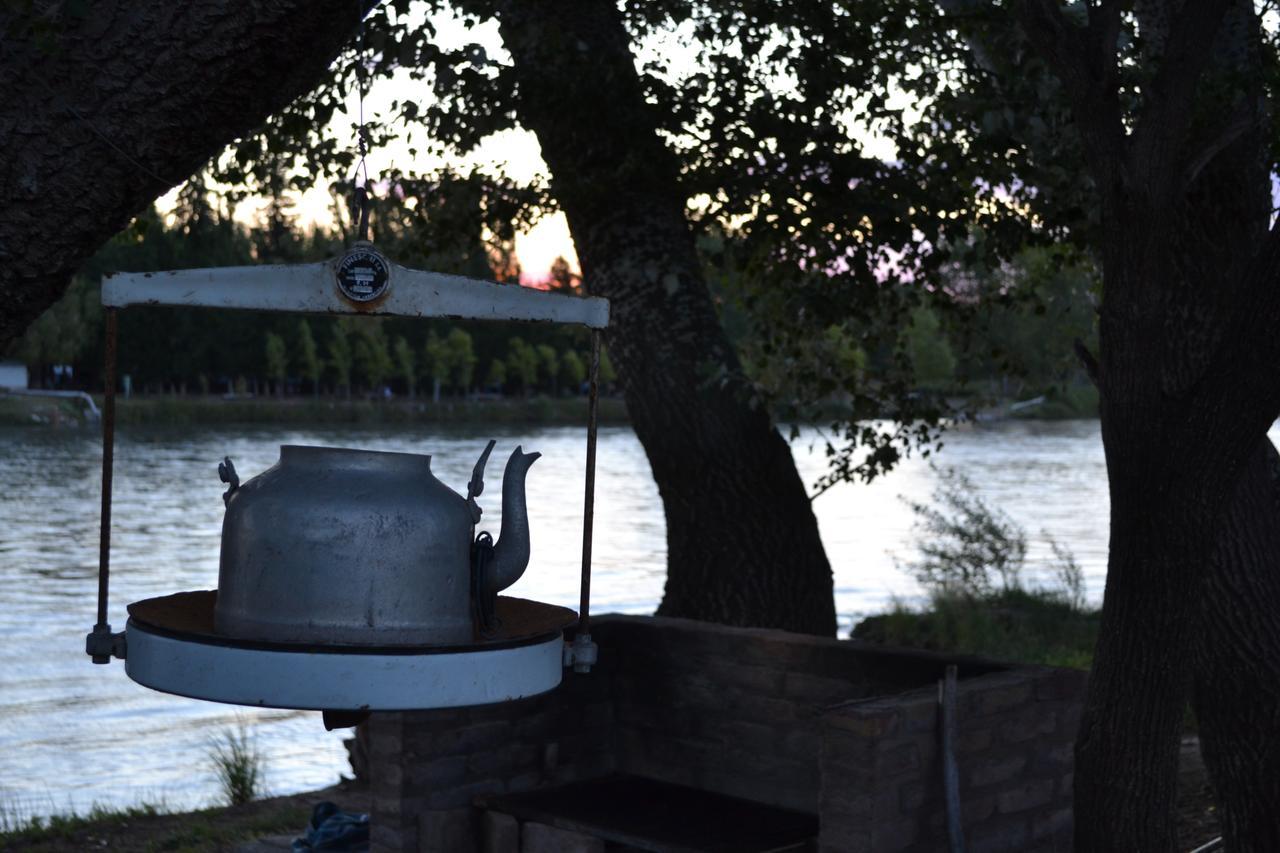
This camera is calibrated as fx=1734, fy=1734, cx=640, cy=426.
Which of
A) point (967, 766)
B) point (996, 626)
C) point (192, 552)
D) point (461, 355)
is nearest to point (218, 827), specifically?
point (967, 766)

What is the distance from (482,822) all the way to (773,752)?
122 centimetres

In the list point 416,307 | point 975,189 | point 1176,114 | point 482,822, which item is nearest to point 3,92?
point 416,307

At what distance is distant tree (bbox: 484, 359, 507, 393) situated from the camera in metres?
97.2

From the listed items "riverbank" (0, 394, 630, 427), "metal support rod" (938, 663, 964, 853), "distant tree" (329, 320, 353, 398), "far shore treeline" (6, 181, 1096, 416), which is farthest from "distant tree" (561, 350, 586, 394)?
"metal support rod" (938, 663, 964, 853)

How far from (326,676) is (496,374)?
95.8 meters

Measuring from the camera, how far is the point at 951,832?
608 centimetres

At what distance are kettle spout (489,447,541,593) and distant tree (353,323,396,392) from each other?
8389 cm

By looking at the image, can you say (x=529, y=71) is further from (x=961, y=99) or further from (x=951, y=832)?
(x=951, y=832)

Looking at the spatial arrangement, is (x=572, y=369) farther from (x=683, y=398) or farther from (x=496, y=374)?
(x=683, y=398)

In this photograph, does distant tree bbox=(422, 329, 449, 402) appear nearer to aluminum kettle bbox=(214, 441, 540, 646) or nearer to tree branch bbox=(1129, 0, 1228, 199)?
tree branch bbox=(1129, 0, 1228, 199)

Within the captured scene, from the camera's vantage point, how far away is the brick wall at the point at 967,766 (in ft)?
18.8

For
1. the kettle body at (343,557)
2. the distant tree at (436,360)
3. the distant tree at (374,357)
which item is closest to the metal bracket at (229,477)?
the kettle body at (343,557)

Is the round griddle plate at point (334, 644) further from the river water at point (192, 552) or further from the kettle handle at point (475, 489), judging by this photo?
the river water at point (192, 552)

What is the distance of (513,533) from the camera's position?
141 inches
